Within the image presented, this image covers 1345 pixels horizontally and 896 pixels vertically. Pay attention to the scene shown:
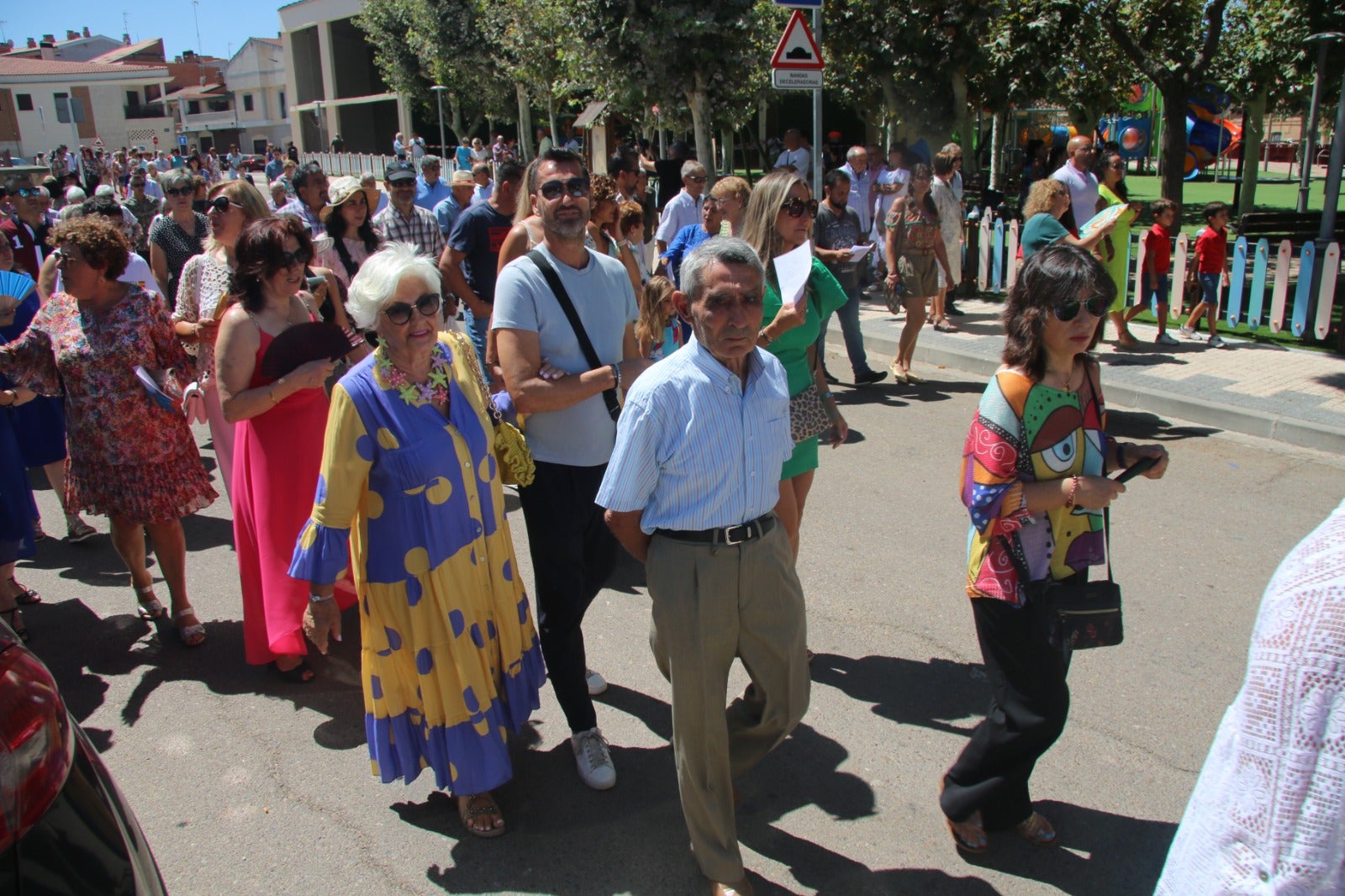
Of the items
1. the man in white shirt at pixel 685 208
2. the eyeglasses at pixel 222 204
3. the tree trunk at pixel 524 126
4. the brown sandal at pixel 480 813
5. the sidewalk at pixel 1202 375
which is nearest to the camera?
the brown sandal at pixel 480 813

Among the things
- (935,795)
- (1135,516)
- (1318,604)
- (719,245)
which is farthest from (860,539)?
(1318,604)

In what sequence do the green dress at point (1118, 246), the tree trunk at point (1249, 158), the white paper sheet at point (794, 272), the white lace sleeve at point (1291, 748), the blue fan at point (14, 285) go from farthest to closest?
the tree trunk at point (1249, 158), the green dress at point (1118, 246), the blue fan at point (14, 285), the white paper sheet at point (794, 272), the white lace sleeve at point (1291, 748)

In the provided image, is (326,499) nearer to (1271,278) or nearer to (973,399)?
(973,399)

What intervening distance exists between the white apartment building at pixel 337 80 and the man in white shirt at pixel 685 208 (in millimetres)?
41394

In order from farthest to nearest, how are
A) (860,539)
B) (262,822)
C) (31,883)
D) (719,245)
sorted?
1. (860,539)
2. (262,822)
3. (719,245)
4. (31,883)

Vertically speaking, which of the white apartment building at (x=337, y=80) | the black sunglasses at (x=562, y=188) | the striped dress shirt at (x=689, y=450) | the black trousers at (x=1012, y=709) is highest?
the white apartment building at (x=337, y=80)

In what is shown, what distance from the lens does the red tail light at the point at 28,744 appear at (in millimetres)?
1576

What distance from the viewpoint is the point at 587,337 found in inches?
130

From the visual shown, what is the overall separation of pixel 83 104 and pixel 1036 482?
290ft

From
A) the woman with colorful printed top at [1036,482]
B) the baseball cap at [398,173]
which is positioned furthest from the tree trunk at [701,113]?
the woman with colorful printed top at [1036,482]

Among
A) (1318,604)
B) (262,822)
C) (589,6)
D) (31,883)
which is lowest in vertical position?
(262,822)

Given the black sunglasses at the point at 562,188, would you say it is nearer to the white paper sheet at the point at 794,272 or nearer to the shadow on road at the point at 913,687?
the white paper sheet at the point at 794,272

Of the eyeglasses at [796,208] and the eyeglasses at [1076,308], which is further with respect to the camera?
the eyeglasses at [796,208]

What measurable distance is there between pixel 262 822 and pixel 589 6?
47.6 ft
